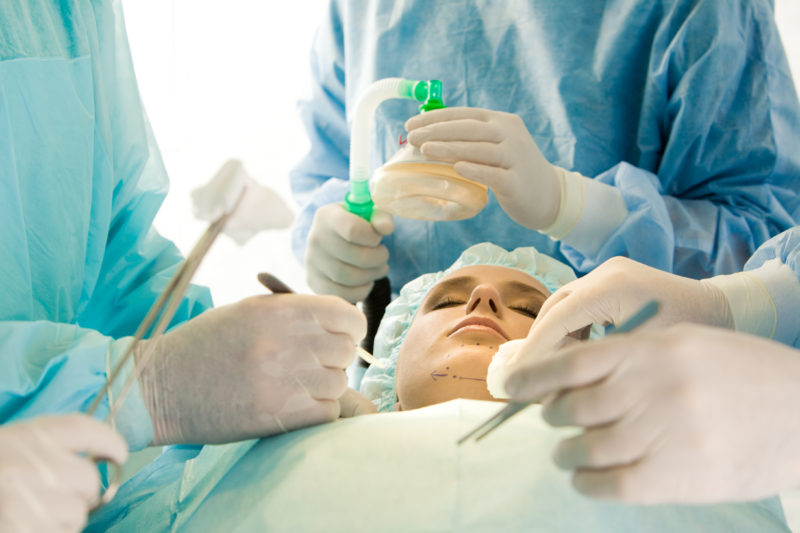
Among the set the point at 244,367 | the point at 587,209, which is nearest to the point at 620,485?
the point at 244,367

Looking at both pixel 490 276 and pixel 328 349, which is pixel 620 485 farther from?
pixel 490 276

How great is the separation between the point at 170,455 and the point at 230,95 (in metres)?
1.82

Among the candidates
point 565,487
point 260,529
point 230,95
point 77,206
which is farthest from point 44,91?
point 230,95

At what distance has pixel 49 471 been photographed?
667 millimetres

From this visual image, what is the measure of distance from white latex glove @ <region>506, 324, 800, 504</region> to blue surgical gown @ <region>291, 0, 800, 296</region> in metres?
0.89

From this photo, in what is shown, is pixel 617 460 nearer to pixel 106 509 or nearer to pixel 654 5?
pixel 106 509

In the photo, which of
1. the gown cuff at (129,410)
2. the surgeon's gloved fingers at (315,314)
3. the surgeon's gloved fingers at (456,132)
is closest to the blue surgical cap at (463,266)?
the surgeon's gloved fingers at (456,132)

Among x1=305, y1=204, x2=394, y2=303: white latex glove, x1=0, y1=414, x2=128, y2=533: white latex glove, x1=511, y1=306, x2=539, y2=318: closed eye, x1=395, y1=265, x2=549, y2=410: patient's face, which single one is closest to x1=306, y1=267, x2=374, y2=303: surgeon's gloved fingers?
x1=305, y1=204, x2=394, y2=303: white latex glove

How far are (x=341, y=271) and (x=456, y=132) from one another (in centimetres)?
55

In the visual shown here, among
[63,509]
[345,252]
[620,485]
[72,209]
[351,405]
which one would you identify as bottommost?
[351,405]

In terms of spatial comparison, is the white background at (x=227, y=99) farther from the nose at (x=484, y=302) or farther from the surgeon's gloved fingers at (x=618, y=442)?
the surgeon's gloved fingers at (x=618, y=442)

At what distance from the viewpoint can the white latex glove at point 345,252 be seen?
167 cm

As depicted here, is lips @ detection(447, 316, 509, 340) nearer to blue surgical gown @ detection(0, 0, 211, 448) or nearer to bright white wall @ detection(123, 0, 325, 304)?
blue surgical gown @ detection(0, 0, 211, 448)

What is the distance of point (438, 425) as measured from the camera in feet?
3.26
